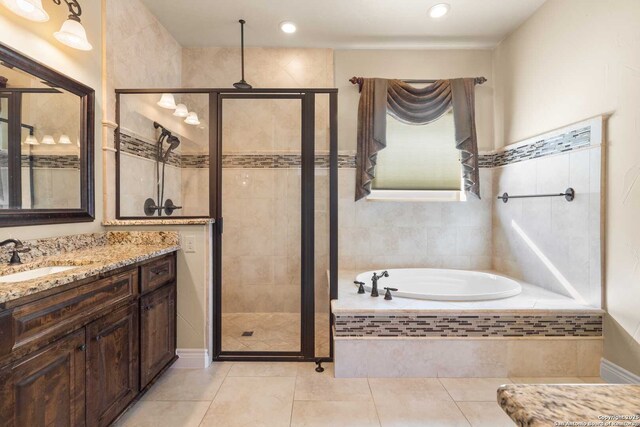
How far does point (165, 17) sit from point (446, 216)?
3.17 meters

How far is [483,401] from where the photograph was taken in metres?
1.81

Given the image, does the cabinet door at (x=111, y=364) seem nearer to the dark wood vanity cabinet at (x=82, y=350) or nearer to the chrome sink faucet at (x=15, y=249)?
the dark wood vanity cabinet at (x=82, y=350)

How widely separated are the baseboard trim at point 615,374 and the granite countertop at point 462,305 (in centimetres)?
33

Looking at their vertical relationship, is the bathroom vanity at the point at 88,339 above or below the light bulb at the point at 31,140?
below

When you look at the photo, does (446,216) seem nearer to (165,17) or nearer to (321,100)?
(321,100)

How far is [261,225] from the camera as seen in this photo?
2.42 meters

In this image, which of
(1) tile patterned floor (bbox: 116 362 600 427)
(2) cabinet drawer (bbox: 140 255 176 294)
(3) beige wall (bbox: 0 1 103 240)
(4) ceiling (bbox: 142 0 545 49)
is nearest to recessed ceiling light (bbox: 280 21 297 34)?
(4) ceiling (bbox: 142 0 545 49)

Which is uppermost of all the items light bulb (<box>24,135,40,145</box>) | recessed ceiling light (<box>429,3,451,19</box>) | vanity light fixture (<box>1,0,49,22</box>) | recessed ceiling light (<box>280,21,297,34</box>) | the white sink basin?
recessed ceiling light (<box>280,21,297,34</box>)

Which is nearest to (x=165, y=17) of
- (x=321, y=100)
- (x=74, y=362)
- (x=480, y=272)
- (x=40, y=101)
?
(x=40, y=101)

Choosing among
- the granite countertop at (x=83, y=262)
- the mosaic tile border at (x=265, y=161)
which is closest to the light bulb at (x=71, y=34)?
the mosaic tile border at (x=265, y=161)

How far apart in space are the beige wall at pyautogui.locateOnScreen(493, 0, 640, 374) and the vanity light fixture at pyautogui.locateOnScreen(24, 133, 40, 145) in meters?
3.29

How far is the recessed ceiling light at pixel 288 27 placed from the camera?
8.86ft

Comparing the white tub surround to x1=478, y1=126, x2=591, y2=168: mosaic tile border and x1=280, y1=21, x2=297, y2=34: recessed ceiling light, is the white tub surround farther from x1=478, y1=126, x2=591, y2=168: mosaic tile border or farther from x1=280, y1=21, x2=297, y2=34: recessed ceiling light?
x1=280, y1=21, x2=297, y2=34: recessed ceiling light

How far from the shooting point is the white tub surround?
6.66 feet
